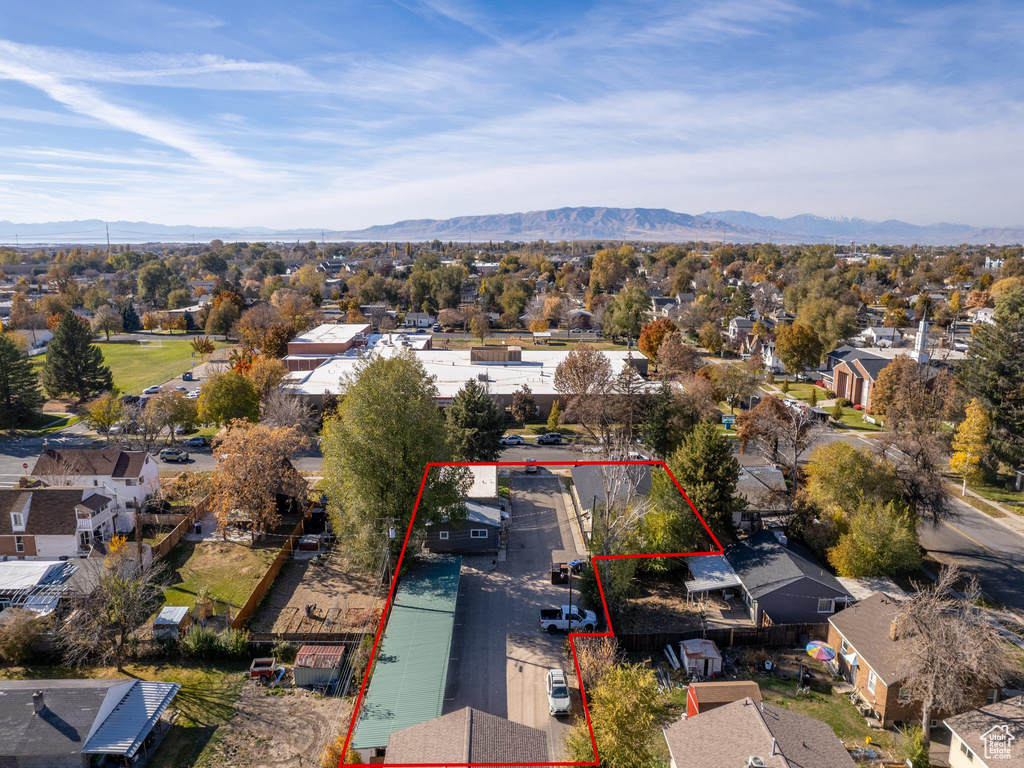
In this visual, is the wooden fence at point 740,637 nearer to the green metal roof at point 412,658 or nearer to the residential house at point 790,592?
the residential house at point 790,592

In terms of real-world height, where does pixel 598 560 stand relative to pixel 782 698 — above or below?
above

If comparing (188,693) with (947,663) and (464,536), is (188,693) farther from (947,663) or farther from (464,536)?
(947,663)

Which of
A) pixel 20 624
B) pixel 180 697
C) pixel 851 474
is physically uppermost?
pixel 851 474

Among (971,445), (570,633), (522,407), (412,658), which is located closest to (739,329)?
(522,407)

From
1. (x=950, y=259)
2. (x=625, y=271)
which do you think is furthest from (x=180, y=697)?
(x=950, y=259)

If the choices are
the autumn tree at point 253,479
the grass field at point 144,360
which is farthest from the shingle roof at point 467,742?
the grass field at point 144,360

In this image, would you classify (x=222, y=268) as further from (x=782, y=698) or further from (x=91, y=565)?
(x=782, y=698)

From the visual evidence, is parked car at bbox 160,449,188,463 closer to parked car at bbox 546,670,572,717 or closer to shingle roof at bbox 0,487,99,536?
shingle roof at bbox 0,487,99,536
